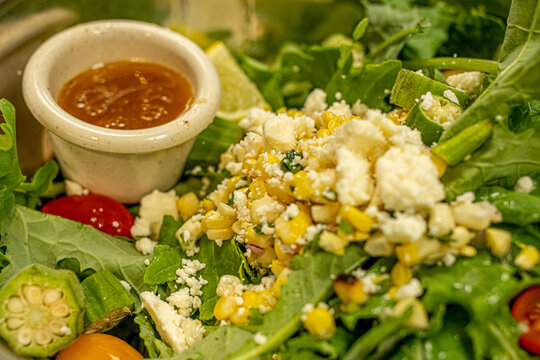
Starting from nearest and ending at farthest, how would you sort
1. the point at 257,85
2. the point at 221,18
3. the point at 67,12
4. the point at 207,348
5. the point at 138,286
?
the point at 207,348
the point at 138,286
the point at 67,12
the point at 257,85
the point at 221,18

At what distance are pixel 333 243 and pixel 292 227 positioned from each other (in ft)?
0.55

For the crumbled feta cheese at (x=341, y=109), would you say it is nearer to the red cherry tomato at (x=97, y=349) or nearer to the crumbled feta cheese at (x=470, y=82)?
the crumbled feta cheese at (x=470, y=82)

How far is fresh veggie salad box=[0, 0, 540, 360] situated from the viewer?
150cm

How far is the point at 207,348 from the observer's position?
1.69 m

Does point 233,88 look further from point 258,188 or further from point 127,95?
point 258,188

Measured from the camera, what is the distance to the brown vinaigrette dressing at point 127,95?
91.2 inches

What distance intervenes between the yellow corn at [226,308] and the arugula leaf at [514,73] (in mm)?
912

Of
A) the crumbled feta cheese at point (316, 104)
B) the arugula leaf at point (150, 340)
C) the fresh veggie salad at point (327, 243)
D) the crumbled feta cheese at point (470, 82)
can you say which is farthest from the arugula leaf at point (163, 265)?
the crumbled feta cheese at point (470, 82)

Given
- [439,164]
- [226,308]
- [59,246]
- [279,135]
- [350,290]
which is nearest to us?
[350,290]

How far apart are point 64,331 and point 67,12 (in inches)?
73.3

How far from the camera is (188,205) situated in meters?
2.37

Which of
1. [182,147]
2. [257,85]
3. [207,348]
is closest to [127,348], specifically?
[207,348]

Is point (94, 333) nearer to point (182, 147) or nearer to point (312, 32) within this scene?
point (182, 147)

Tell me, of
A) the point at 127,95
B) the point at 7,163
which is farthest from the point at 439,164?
the point at 7,163
